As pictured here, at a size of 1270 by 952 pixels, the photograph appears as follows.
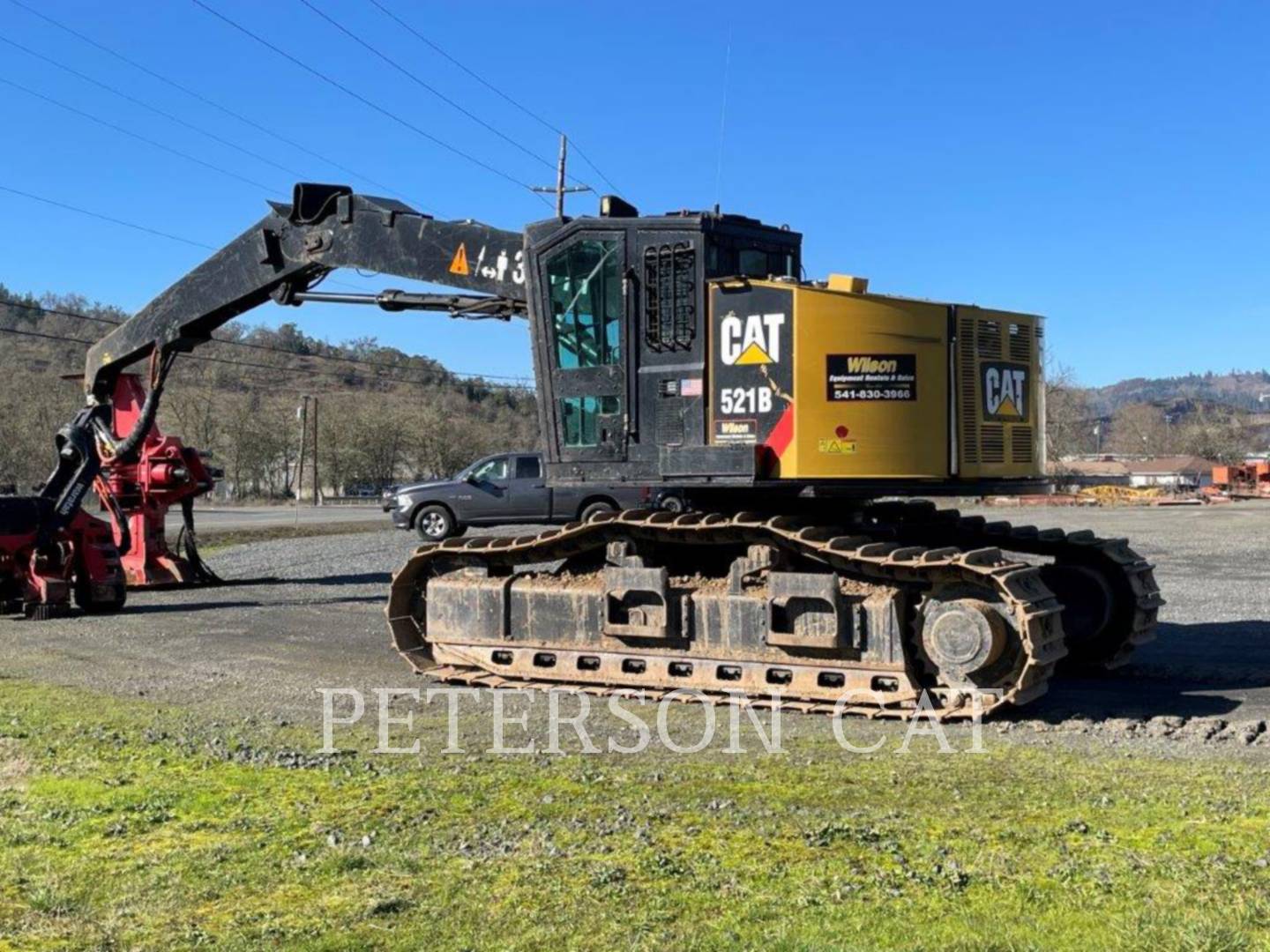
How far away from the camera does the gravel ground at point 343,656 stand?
8.24 metres

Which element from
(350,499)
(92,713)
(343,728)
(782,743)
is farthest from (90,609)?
(350,499)

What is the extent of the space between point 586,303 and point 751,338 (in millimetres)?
1409

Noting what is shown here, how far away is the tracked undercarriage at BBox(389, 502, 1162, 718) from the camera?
26.7ft

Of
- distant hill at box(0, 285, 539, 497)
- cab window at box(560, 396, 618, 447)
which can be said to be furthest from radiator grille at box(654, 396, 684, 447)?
distant hill at box(0, 285, 539, 497)

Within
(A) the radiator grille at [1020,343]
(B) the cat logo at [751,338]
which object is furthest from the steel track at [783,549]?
(A) the radiator grille at [1020,343]

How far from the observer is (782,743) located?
24.7 ft

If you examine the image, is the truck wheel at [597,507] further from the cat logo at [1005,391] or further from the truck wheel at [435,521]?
the cat logo at [1005,391]

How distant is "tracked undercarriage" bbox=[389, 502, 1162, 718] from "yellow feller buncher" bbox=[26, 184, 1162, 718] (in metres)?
0.02

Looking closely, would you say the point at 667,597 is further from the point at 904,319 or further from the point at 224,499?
the point at 224,499

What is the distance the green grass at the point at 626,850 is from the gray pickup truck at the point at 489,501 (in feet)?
61.1

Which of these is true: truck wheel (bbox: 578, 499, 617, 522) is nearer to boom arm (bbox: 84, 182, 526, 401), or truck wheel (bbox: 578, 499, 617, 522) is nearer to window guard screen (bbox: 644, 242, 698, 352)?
boom arm (bbox: 84, 182, 526, 401)

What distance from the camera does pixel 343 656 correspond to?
37.0 ft

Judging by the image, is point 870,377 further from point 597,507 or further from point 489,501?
point 489,501

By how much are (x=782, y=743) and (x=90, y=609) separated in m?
10.2
